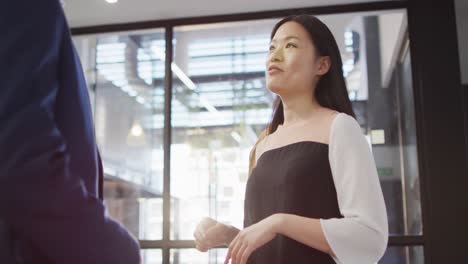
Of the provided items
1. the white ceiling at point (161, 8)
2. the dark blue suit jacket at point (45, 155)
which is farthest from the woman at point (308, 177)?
the white ceiling at point (161, 8)

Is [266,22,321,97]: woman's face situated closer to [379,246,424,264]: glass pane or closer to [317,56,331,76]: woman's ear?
[317,56,331,76]: woman's ear

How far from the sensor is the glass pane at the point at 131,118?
415 cm

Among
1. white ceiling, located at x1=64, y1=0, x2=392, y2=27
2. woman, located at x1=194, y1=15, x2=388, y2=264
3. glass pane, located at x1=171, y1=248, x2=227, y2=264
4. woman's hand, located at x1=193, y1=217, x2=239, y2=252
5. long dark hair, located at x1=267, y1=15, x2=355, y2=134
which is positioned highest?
white ceiling, located at x1=64, y1=0, x2=392, y2=27

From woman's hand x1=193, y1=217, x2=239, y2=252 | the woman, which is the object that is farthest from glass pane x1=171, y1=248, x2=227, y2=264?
woman's hand x1=193, y1=217, x2=239, y2=252

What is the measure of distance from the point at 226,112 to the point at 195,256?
3.28 feet

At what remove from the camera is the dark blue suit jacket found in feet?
2.11

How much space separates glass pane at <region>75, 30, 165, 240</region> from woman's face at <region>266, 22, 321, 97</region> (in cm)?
245

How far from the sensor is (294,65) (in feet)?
4.77

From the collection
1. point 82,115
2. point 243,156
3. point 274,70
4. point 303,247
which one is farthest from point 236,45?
point 82,115

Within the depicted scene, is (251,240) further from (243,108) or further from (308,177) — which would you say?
(243,108)

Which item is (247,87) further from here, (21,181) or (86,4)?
(21,181)

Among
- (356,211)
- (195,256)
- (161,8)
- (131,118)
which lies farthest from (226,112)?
(356,211)

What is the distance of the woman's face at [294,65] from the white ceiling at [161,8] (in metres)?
2.23

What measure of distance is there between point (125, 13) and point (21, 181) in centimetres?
337
